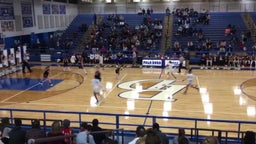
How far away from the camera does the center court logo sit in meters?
17.2

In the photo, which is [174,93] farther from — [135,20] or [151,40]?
[135,20]

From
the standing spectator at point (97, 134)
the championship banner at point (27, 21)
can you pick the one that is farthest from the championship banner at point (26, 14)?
the standing spectator at point (97, 134)

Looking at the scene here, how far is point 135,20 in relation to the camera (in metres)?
38.2

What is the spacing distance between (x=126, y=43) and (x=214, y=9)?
15.0 meters

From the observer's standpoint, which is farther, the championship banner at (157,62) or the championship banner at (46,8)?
the championship banner at (46,8)

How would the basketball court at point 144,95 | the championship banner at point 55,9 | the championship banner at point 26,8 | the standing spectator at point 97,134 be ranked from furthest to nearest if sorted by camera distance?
the championship banner at point 55,9, the championship banner at point 26,8, the basketball court at point 144,95, the standing spectator at point 97,134

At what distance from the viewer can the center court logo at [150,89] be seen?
17.2 meters

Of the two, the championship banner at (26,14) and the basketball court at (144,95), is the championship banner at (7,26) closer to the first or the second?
the championship banner at (26,14)

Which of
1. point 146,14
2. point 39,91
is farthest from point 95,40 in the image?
point 39,91

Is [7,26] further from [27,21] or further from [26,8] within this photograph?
Answer: [26,8]

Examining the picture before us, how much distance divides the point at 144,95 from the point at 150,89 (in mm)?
1559

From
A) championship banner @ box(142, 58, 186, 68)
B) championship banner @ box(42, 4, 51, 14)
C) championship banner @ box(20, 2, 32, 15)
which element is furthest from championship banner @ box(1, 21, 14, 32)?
championship banner @ box(142, 58, 186, 68)

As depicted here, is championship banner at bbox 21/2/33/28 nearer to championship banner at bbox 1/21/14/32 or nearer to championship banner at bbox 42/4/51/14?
championship banner at bbox 1/21/14/32

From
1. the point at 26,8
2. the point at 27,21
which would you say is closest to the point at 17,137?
the point at 27,21
